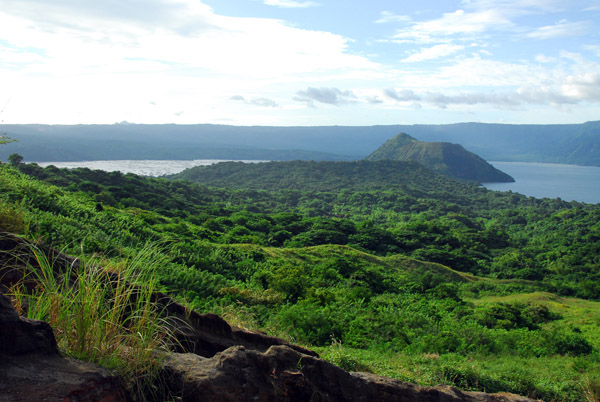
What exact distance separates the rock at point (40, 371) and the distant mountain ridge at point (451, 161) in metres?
158

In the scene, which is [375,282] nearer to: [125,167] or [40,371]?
[40,371]

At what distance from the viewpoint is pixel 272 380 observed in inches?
142

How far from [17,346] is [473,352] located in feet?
30.6

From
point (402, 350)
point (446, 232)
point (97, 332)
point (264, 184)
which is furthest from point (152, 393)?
point (264, 184)

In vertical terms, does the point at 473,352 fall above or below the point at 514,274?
above

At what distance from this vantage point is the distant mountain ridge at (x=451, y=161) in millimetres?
155750

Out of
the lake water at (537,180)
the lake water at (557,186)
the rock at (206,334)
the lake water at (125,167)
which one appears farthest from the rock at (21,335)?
the lake water at (557,186)

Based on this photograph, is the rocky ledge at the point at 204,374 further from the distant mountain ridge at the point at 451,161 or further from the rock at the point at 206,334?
the distant mountain ridge at the point at 451,161

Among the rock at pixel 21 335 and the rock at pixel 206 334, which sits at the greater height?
the rock at pixel 21 335

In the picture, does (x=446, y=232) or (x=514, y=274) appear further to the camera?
(x=446, y=232)

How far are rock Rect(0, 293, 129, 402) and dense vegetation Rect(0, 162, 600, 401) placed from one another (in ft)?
5.06

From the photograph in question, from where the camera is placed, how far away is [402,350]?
8.74 metres

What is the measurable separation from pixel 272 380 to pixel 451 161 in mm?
167489

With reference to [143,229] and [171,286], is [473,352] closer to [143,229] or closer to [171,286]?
[171,286]
